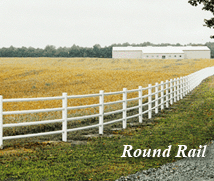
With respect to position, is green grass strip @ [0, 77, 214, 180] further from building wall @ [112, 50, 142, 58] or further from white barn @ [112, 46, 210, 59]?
building wall @ [112, 50, 142, 58]

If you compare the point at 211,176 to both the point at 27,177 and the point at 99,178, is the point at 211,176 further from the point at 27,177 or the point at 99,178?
the point at 27,177

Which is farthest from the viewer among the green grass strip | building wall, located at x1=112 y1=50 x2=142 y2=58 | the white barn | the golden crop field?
building wall, located at x1=112 y1=50 x2=142 y2=58

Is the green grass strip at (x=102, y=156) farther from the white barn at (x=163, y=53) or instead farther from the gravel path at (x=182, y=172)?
the white barn at (x=163, y=53)

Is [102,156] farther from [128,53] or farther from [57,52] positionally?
[57,52]

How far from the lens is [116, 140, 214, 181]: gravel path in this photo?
6.20m

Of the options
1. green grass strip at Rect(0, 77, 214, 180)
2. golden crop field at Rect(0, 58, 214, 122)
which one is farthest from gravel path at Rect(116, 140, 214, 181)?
golden crop field at Rect(0, 58, 214, 122)

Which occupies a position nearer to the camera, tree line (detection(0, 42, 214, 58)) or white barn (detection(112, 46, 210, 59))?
white barn (detection(112, 46, 210, 59))

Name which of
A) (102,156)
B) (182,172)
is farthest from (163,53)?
(182,172)

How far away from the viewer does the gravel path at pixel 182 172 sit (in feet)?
20.3

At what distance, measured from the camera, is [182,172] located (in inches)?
258

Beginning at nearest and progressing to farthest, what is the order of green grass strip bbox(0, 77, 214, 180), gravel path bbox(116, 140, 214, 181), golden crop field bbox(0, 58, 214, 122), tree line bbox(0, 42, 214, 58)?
gravel path bbox(116, 140, 214, 181) → green grass strip bbox(0, 77, 214, 180) → golden crop field bbox(0, 58, 214, 122) → tree line bbox(0, 42, 214, 58)

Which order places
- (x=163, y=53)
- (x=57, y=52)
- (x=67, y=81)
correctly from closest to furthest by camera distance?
(x=67, y=81)
(x=163, y=53)
(x=57, y=52)

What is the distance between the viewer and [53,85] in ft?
113

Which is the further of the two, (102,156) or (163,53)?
(163,53)
